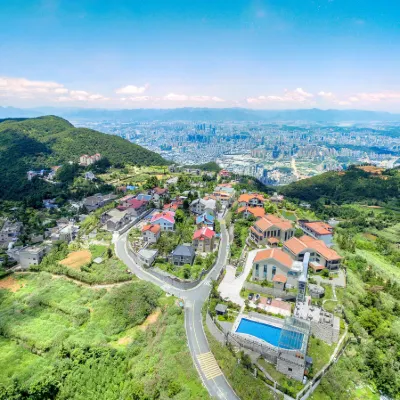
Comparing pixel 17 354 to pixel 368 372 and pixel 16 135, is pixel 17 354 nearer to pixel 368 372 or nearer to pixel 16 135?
pixel 368 372

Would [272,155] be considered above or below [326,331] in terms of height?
below

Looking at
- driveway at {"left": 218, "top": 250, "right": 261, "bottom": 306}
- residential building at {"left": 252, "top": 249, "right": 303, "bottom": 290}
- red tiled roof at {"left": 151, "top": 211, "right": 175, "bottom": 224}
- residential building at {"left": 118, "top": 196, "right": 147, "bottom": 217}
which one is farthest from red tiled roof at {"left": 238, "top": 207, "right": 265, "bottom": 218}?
residential building at {"left": 118, "top": 196, "right": 147, "bottom": 217}

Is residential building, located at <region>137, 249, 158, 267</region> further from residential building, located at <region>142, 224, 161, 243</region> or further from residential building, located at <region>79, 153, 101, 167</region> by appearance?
residential building, located at <region>79, 153, 101, 167</region>

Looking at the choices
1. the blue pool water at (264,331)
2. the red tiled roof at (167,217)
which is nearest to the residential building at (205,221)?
the red tiled roof at (167,217)

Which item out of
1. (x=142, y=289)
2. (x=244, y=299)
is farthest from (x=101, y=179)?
(x=244, y=299)

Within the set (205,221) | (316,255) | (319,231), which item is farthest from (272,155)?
(316,255)

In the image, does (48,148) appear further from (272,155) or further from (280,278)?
(272,155)
